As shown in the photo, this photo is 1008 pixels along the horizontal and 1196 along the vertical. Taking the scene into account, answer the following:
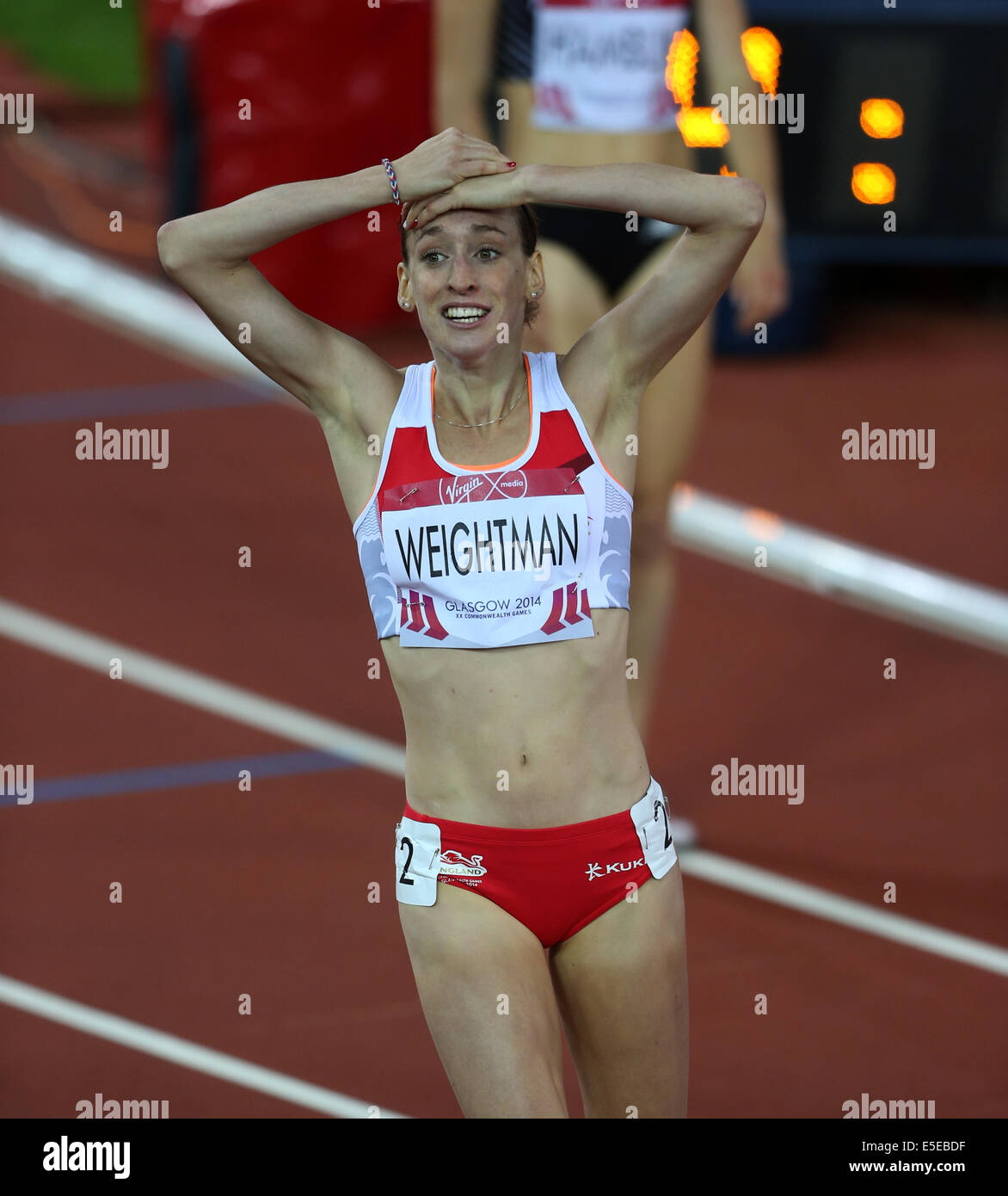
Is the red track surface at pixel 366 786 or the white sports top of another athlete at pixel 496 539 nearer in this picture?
the white sports top of another athlete at pixel 496 539

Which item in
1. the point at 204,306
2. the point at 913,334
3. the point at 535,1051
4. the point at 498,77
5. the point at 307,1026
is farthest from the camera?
the point at 913,334

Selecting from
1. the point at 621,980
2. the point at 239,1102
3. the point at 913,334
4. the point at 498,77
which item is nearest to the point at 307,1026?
the point at 239,1102

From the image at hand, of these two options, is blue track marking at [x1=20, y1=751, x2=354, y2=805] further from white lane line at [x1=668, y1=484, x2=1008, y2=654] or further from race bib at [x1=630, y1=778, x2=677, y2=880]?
race bib at [x1=630, y1=778, x2=677, y2=880]

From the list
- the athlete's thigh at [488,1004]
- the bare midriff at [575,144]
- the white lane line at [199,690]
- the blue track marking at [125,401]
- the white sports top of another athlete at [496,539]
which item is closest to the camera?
the athlete's thigh at [488,1004]

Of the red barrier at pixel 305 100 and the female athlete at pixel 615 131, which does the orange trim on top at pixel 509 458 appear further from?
the red barrier at pixel 305 100

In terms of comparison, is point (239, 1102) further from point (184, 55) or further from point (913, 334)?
point (913, 334)

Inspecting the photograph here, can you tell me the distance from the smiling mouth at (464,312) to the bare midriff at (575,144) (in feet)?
6.24

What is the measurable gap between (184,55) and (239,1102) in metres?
6.26

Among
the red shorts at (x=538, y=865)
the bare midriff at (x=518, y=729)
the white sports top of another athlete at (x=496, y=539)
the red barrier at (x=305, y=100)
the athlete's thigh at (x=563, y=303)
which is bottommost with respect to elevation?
the red shorts at (x=538, y=865)

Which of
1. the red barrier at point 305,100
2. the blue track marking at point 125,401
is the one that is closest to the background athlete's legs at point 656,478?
the red barrier at point 305,100

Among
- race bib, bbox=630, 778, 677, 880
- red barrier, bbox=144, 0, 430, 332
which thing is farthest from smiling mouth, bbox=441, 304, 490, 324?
red barrier, bbox=144, 0, 430, 332

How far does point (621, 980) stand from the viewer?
9.70 feet

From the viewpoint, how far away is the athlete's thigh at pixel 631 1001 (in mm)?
2961

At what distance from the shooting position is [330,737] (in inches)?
235
